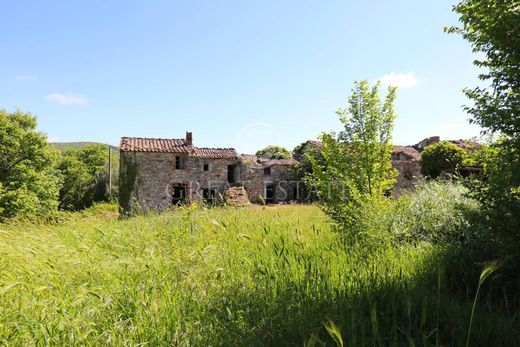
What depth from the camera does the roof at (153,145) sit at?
78.7ft

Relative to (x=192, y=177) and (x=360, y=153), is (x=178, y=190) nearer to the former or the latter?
(x=192, y=177)

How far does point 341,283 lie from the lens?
3.11 metres

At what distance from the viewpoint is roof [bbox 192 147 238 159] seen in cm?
2802

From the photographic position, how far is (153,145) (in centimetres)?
2547

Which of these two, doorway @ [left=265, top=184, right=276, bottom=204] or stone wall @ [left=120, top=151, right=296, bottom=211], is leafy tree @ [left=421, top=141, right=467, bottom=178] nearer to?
stone wall @ [left=120, top=151, right=296, bottom=211]

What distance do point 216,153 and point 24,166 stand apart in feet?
48.0

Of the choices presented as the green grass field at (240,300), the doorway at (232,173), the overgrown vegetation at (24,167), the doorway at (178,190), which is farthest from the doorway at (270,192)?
the green grass field at (240,300)

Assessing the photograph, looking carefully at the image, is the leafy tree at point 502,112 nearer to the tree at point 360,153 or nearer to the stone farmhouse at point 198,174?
the tree at point 360,153

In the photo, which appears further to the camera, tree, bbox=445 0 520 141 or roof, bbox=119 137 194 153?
roof, bbox=119 137 194 153

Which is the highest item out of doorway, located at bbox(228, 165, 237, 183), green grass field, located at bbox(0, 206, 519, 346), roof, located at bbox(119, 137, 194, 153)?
roof, located at bbox(119, 137, 194, 153)

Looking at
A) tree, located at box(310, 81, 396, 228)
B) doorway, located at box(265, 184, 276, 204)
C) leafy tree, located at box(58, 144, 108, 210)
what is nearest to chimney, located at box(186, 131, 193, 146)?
doorway, located at box(265, 184, 276, 204)

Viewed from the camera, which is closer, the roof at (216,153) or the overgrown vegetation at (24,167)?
the overgrown vegetation at (24,167)

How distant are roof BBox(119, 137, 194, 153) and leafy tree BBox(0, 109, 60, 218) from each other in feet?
22.6

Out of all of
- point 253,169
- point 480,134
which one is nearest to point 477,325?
point 480,134
